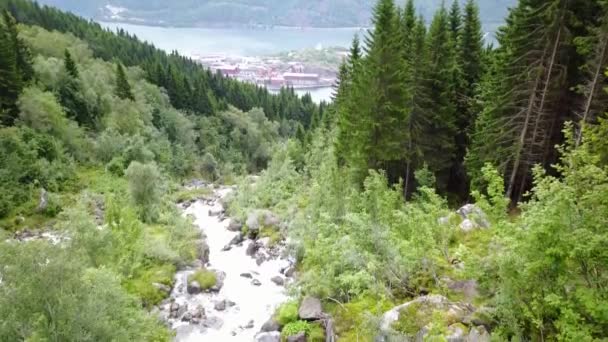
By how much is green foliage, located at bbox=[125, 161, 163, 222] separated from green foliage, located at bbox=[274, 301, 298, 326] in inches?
653

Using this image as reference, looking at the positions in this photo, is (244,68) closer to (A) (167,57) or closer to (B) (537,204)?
(A) (167,57)

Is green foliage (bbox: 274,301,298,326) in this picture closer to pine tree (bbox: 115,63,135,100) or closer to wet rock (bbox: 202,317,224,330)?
wet rock (bbox: 202,317,224,330)

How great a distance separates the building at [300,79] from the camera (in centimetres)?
12762

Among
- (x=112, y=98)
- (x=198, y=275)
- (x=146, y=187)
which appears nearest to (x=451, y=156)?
(x=198, y=275)

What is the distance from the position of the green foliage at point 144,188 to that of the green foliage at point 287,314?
1659cm

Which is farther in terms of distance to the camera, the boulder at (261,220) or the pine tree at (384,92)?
the boulder at (261,220)

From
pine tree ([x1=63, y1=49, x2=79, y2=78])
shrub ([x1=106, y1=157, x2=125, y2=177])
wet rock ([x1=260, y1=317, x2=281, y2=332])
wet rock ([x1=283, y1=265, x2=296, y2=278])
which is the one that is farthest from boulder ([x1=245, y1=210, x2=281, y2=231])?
pine tree ([x1=63, y1=49, x2=79, y2=78])

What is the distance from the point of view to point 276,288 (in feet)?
75.8

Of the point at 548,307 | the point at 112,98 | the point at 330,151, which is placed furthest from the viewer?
the point at 112,98

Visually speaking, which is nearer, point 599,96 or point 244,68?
point 599,96

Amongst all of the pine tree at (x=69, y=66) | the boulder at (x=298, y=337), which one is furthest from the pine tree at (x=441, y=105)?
the pine tree at (x=69, y=66)

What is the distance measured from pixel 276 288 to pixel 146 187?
13.7m

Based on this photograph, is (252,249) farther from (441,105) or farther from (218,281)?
(441,105)

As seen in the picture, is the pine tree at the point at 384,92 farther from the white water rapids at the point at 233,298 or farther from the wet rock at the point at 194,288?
the wet rock at the point at 194,288
